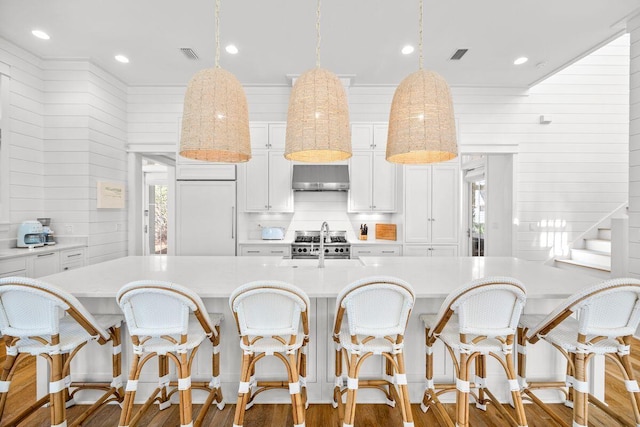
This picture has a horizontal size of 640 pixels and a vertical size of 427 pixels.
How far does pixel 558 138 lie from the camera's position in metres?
4.89

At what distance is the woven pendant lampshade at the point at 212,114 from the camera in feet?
5.56

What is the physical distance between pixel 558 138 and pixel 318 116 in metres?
4.97

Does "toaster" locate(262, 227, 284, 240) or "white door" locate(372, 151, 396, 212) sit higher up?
"white door" locate(372, 151, 396, 212)

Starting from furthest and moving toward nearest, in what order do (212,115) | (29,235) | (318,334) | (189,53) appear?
(189,53)
(29,235)
(318,334)
(212,115)

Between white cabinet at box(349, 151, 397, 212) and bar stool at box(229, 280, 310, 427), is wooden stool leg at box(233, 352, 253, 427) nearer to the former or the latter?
bar stool at box(229, 280, 310, 427)

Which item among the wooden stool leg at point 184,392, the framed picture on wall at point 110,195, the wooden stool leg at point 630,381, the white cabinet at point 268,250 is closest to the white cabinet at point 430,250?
the white cabinet at point 268,250

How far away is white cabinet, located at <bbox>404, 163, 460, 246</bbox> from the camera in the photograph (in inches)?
171

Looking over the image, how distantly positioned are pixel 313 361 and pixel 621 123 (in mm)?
6012

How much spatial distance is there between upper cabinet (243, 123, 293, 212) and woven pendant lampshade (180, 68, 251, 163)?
8.73ft

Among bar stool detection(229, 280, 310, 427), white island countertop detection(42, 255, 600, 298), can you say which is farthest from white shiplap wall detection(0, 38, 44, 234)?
bar stool detection(229, 280, 310, 427)

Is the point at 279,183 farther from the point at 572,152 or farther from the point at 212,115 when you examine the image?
the point at 572,152

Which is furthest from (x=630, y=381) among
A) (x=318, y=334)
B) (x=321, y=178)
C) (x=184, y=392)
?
(x=321, y=178)

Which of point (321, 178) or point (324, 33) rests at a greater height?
point (324, 33)

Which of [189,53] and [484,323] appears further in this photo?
[189,53]
